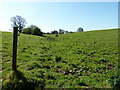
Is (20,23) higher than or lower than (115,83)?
higher

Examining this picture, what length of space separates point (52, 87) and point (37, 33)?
201 ft

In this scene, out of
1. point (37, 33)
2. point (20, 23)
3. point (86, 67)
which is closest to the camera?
point (86, 67)

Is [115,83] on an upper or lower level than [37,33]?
lower

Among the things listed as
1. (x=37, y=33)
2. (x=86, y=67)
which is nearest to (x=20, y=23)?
(x=37, y=33)

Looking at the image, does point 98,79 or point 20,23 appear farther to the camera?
point 20,23

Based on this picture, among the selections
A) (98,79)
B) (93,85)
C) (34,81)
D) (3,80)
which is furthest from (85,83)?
(3,80)

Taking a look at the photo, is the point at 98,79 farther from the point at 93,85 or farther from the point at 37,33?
the point at 37,33

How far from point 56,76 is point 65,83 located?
1158 mm

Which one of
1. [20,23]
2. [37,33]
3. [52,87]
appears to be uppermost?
[20,23]

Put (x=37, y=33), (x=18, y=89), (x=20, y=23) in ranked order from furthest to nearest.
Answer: (x=20, y=23)
(x=37, y=33)
(x=18, y=89)

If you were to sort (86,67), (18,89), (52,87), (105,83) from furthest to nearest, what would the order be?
1. (86,67)
2. (105,83)
3. (52,87)
4. (18,89)

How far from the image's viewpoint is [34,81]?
7.03m

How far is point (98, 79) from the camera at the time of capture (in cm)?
789

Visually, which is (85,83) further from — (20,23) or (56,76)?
(20,23)
